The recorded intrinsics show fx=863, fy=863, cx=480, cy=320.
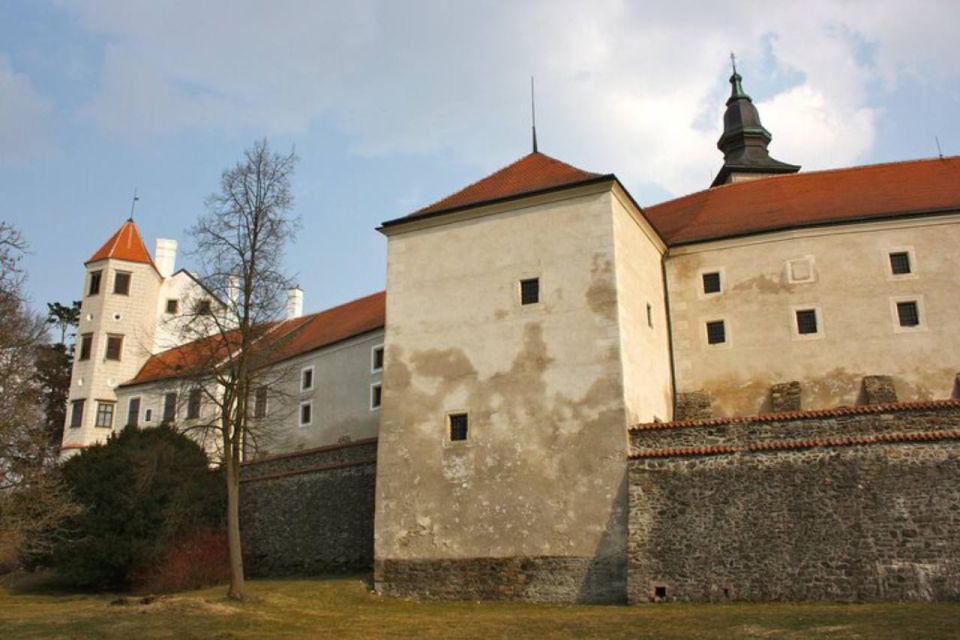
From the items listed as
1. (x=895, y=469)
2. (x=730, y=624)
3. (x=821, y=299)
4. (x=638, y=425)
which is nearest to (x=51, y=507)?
(x=638, y=425)

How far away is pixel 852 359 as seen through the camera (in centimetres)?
2095

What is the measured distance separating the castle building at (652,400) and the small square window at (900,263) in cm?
6

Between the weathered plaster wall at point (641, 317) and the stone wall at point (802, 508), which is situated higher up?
the weathered plaster wall at point (641, 317)

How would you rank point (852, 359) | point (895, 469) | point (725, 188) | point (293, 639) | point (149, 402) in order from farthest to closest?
1. point (149, 402)
2. point (725, 188)
3. point (852, 359)
4. point (895, 469)
5. point (293, 639)

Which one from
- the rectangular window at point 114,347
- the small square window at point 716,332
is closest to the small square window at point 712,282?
the small square window at point 716,332

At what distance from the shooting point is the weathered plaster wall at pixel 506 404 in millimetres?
17188

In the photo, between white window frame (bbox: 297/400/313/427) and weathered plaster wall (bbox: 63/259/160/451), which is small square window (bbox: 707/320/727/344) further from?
weathered plaster wall (bbox: 63/259/160/451)

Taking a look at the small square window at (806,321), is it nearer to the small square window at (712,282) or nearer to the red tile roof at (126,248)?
the small square window at (712,282)

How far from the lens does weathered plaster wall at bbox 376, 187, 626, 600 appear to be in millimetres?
17188

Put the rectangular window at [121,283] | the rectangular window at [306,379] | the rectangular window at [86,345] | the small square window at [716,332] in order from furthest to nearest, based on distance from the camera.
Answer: the rectangular window at [121,283]
the rectangular window at [86,345]
the rectangular window at [306,379]
the small square window at [716,332]

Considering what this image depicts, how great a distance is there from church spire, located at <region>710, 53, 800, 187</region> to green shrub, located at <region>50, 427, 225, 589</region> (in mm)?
21903

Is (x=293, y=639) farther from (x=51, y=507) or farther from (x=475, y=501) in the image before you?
(x=51, y=507)

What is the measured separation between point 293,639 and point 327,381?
18.7 meters

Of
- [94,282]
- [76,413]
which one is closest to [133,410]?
[76,413]
